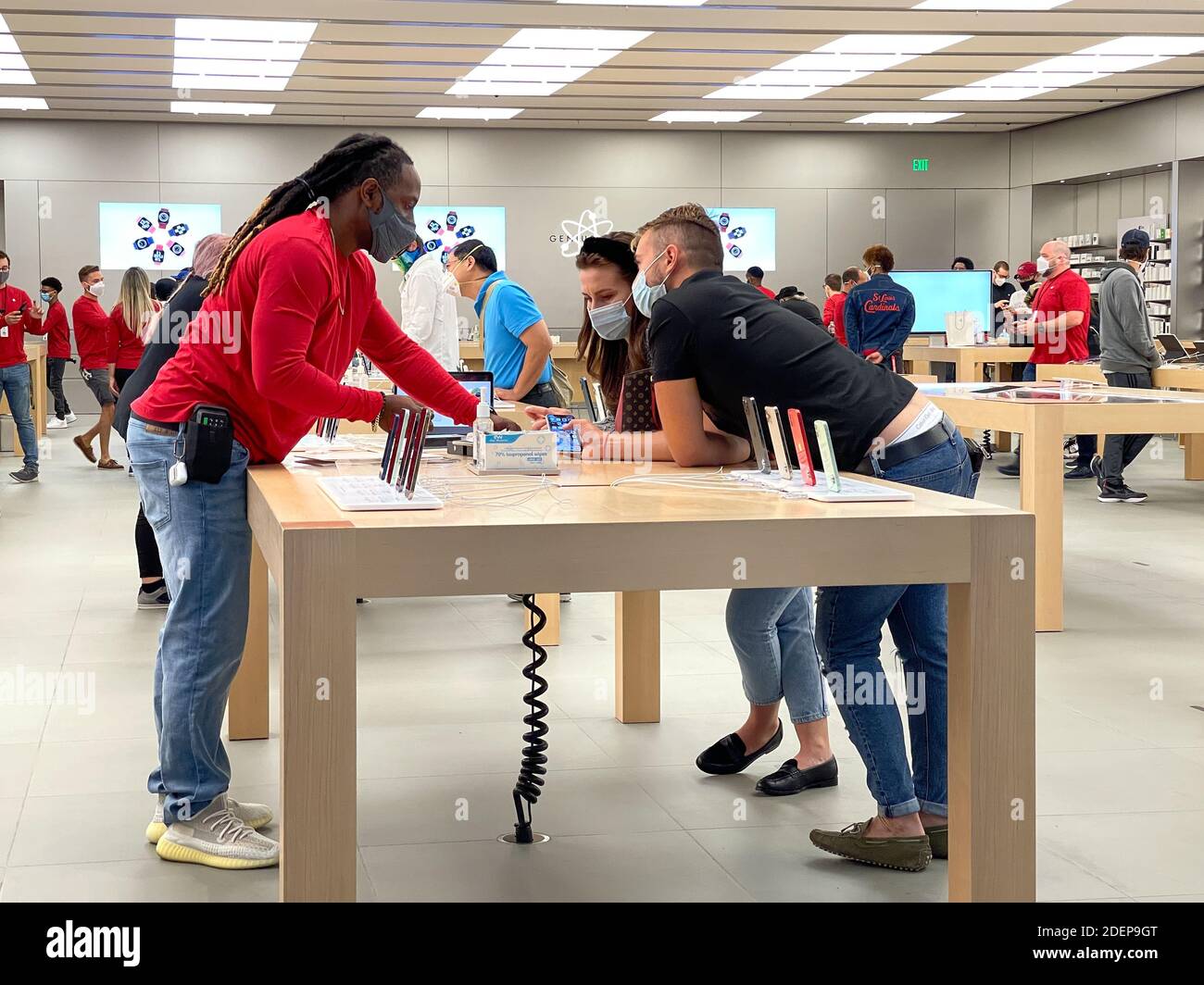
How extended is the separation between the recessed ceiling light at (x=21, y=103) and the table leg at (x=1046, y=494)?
12.6 m

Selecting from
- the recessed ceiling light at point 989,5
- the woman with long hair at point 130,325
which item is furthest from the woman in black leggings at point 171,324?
the recessed ceiling light at point 989,5

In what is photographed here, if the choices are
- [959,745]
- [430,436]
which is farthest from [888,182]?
[959,745]

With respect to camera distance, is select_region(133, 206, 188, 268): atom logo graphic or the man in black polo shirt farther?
→ select_region(133, 206, 188, 268): atom logo graphic

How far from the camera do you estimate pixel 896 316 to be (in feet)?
30.0

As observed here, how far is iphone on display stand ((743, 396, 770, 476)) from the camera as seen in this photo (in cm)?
254

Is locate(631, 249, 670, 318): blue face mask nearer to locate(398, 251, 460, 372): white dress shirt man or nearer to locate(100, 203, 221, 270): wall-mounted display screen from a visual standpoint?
locate(398, 251, 460, 372): white dress shirt man

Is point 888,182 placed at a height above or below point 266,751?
above

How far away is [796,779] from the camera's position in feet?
9.96

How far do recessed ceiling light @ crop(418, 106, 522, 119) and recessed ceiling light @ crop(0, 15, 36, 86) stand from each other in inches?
163

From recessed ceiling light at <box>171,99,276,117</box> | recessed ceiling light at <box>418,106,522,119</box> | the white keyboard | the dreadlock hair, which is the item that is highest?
recessed ceiling light at <box>418,106,522,119</box>

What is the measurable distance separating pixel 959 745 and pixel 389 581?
0.90 meters

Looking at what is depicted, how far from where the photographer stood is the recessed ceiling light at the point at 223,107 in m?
14.4

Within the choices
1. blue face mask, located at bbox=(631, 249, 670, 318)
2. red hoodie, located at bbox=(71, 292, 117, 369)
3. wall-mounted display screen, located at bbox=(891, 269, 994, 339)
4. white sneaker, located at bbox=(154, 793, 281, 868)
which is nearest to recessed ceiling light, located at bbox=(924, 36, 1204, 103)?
wall-mounted display screen, located at bbox=(891, 269, 994, 339)
